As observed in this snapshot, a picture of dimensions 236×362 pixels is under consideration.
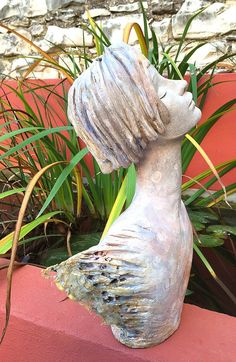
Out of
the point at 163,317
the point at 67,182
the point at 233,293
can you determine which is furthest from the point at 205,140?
the point at 163,317

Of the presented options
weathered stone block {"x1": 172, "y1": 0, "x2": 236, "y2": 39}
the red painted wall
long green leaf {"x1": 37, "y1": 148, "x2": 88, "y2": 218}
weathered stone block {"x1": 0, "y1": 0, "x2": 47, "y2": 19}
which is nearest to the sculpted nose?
long green leaf {"x1": 37, "y1": 148, "x2": 88, "y2": 218}

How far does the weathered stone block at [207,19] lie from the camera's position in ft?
5.74

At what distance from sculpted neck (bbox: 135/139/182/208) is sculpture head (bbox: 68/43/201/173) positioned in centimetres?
2

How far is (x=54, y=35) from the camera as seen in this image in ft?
7.12

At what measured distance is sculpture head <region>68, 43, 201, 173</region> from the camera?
0.57m

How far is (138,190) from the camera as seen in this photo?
67 centimetres

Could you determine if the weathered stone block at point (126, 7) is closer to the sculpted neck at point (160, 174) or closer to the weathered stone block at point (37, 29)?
the weathered stone block at point (37, 29)

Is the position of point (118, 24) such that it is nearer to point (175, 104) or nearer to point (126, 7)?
point (126, 7)

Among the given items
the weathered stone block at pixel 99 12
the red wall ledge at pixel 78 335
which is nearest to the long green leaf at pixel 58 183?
the red wall ledge at pixel 78 335

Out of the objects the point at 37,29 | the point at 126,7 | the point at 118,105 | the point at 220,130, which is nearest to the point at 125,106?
the point at 118,105

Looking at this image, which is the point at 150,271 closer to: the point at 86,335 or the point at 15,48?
the point at 86,335

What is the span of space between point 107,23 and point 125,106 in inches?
62.3

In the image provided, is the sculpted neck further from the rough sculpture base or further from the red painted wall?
the red painted wall

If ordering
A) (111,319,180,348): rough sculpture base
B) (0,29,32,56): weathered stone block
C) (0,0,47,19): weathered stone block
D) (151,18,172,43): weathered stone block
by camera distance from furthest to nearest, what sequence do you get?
(0,29,32,56): weathered stone block < (0,0,47,19): weathered stone block < (151,18,172,43): weathered stone block < (111,319,180,348): rough sculpture base
